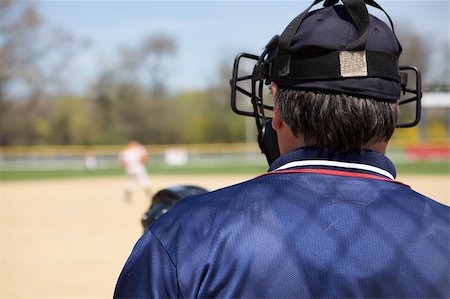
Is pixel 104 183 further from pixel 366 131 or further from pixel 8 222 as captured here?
pixel 366 131

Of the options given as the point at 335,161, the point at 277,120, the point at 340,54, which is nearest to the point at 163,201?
the point at 277,120

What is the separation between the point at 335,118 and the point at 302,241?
32 cm

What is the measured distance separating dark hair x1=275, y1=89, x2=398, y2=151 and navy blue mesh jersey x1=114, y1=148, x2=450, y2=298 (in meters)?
0.04

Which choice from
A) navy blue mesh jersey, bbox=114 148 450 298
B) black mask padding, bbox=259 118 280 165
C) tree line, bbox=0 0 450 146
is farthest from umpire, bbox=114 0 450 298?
tree line, bbox=0 0 450 146

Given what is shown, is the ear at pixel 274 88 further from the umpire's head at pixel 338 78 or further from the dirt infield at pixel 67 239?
the dirt infield at pixel 67 239

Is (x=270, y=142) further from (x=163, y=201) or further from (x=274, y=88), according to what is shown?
(x=163, y=201)

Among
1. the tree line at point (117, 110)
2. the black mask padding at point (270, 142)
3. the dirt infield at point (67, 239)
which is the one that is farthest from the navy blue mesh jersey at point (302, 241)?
the tree line at point (117, 110)

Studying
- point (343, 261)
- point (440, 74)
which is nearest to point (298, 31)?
point (343, 261)

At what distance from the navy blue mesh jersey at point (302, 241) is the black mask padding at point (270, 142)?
282 millimetres

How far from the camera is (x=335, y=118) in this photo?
4.59 ft

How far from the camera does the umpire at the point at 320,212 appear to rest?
51.3 inches

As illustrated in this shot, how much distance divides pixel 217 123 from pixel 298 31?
53.8m

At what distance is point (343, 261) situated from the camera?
4.28ft

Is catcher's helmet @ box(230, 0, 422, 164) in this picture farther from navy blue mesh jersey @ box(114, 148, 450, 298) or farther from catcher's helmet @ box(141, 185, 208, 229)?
catcher's helmet @ box(141, 185, 208, 229)
